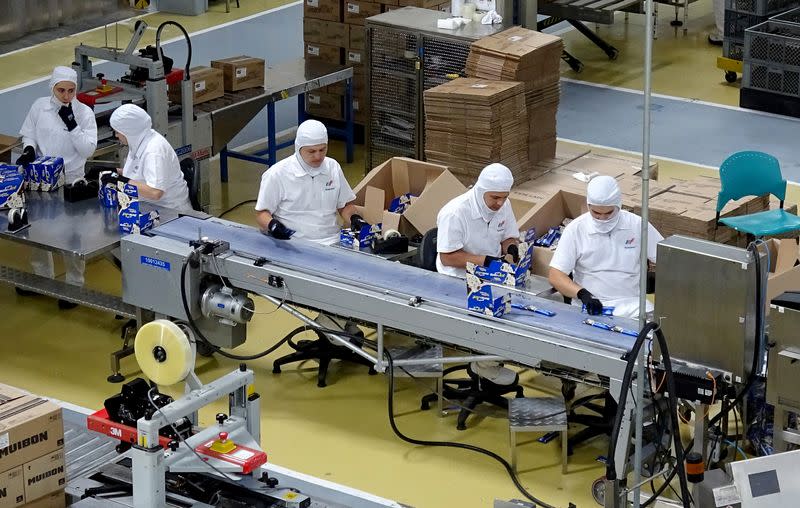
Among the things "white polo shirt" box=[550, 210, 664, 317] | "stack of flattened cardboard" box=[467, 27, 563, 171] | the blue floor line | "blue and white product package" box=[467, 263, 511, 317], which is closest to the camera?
"blue and white product package" box=[467, 263, 511, 317]

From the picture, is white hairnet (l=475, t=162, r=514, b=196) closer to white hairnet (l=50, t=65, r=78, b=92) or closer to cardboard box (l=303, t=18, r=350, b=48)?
white hairnet (l=50, t=65, r=78, b=92)

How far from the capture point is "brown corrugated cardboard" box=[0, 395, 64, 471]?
625 cm

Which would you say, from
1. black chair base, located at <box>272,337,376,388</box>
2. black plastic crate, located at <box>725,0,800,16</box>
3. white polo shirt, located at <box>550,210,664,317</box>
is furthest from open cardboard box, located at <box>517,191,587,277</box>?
black plastic crate, located at <box>725,0,800,16</box>

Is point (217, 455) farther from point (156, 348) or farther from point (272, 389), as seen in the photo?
point (272, 389)

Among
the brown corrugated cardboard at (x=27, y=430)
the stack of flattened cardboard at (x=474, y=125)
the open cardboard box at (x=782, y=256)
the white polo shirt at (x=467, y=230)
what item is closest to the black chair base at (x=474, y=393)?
the white polo shirt at (x=467, y=230)

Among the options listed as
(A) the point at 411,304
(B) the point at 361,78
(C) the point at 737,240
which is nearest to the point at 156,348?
(A) the point at 411,304

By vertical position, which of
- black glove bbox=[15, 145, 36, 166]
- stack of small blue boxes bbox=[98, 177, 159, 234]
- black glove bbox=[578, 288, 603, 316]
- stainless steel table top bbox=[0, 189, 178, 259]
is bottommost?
black glove bbox=[578, 288, 603, 316]

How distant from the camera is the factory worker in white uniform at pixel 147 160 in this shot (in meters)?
→ 9.10

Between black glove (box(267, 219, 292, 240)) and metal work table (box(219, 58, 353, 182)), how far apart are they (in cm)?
290

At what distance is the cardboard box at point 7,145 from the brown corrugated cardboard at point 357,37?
3.41 m

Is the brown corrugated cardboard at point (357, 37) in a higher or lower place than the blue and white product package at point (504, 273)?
higher

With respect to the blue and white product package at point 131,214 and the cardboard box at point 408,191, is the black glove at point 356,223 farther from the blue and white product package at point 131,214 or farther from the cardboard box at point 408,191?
the blue and white product package at point 131,214

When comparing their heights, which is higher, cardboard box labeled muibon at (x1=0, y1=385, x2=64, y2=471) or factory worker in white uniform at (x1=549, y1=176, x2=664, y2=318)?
factory worker in white uniform at (x1=549, y1=176, x2=664, y2=318)

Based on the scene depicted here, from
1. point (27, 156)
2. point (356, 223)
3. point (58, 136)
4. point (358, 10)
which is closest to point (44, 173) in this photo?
point (27, 156)
